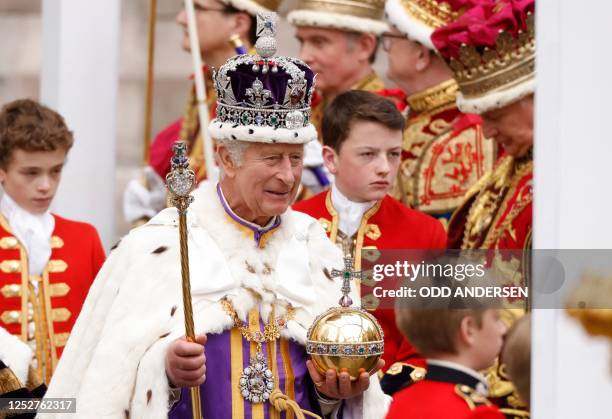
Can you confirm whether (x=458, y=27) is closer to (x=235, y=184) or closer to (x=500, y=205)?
(x=500, y=205)

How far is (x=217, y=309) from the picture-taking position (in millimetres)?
5633

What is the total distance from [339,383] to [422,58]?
3535 mm

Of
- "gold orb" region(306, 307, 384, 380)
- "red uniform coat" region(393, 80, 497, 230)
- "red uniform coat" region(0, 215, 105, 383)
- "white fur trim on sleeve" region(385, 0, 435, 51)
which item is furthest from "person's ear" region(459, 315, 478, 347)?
"white fur trim on sleeve" region(385, 0, 435, 51)

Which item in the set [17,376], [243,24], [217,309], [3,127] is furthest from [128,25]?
[217,309]

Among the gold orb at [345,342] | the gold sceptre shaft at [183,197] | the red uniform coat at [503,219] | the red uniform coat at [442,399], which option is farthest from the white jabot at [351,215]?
the red uniform coat at [442,399]

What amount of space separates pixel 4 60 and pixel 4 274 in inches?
240

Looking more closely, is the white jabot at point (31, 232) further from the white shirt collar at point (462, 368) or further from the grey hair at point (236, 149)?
the white shirt collar at point (462, 368)

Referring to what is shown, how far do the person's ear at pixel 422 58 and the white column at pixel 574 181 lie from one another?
3891 mm

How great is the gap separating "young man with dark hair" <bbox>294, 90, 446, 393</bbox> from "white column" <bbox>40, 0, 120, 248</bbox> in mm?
2124

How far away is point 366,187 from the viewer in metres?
7.12

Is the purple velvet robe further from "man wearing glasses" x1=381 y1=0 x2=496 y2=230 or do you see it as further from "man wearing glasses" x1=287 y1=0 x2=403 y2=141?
"man wearing glasses" x1=287 y1=0 x2=403 y2=141

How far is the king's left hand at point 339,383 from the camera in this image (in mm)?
5449

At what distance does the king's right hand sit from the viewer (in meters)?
5.30

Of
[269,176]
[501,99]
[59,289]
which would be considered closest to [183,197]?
[269,176]
